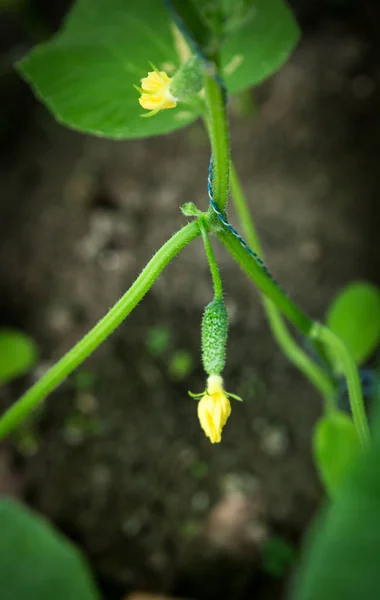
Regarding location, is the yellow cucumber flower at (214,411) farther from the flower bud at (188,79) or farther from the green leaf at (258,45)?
the green leaf at (258,45)

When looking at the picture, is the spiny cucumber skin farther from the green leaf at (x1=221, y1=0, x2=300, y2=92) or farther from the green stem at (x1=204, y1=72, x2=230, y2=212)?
the green leaf at (x1=221, y1=0, x2=300, y2=92)

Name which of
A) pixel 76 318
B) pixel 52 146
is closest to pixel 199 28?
pixel 76 318

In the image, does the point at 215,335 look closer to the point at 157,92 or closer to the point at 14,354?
the point at 157,92

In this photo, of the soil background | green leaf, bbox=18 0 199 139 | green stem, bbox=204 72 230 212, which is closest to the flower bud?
green stem, bbox=204 72 230 212

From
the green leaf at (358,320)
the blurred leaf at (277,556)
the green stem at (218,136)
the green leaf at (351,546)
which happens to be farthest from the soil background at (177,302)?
the green leaf at (351,546)

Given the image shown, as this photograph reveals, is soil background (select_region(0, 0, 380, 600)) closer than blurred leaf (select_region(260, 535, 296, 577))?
No

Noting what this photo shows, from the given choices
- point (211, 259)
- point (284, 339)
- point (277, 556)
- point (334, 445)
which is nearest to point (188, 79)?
point (211, 259)
